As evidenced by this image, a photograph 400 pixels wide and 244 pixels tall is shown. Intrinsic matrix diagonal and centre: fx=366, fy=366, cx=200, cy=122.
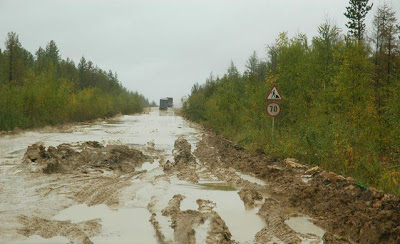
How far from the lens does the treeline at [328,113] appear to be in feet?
31.3

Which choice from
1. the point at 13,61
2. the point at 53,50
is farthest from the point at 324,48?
the point at 53,50

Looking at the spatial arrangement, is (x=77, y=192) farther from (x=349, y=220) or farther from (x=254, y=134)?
(x=254, y=134)

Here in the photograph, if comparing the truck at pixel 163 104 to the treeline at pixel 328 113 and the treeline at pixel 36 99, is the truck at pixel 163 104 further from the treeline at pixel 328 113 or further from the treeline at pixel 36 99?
the treeline at pixel 328 113

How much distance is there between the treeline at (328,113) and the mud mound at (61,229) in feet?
18.2

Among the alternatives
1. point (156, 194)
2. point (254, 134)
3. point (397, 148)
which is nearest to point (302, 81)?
point (254, 134)

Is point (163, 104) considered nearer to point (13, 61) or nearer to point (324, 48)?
point (13, 61)

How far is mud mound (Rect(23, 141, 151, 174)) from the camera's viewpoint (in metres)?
11.1

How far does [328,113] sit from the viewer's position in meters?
15.8

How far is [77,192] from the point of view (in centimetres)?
831

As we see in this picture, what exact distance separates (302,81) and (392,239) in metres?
14.1

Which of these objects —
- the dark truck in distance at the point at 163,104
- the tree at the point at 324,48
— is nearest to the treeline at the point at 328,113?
the tree at the point at 324,48

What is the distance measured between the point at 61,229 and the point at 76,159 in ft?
24.1

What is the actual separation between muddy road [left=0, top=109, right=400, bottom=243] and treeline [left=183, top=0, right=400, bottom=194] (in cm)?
90

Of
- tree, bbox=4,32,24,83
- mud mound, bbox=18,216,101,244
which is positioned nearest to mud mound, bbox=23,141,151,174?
mud mound, bbox=18,216,101,244
